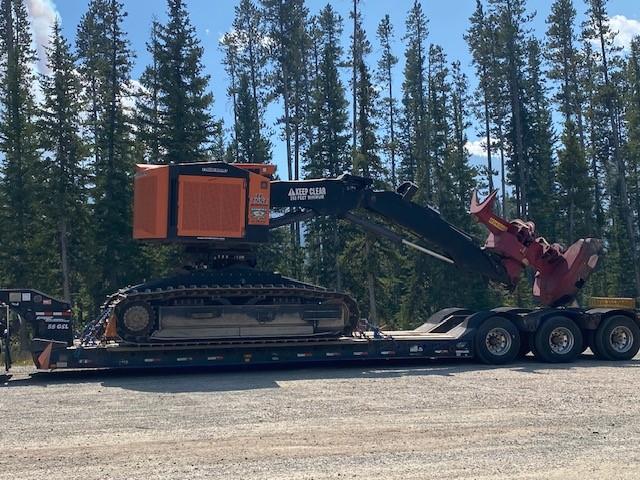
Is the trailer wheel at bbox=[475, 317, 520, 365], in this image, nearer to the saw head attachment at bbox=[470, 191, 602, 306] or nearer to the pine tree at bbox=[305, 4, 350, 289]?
the saw head attachment at bbox=[470, 191, 602, 306]

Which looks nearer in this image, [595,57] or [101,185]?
[101,185]

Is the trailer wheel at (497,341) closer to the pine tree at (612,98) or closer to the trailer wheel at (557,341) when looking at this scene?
the trailer wheel at (557,341)

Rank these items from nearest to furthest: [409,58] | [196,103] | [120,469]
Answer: [120,469]
[196,103]
[409,58]

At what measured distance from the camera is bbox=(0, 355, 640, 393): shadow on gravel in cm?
1276

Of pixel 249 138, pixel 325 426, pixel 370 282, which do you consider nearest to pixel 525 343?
pixel 325 426

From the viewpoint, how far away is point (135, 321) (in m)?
13.9

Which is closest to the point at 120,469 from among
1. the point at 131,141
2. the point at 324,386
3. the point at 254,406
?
the point at 254,406

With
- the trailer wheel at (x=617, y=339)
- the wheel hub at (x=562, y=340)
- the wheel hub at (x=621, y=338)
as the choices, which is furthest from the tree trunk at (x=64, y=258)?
the wheel hub at (x=621, y=338)

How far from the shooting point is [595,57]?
152 ft

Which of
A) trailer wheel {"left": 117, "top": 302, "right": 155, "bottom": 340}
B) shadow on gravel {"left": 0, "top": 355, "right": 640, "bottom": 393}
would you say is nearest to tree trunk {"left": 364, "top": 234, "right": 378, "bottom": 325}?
shadow on gravel {"left": 0, "top": 355, "right": 640, "bottom": 393}

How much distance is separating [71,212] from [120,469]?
2656cm

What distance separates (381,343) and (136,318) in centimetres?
496

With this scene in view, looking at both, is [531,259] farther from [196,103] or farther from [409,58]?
[409,58]

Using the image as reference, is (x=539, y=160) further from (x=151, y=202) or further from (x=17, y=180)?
(x=151, y=202)
